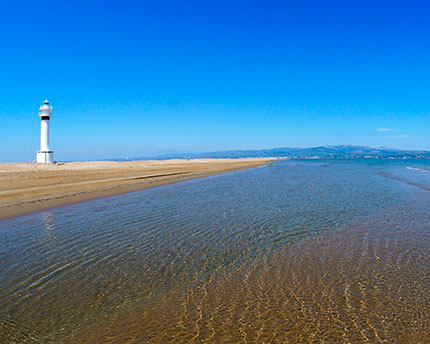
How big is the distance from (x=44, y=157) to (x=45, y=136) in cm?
447

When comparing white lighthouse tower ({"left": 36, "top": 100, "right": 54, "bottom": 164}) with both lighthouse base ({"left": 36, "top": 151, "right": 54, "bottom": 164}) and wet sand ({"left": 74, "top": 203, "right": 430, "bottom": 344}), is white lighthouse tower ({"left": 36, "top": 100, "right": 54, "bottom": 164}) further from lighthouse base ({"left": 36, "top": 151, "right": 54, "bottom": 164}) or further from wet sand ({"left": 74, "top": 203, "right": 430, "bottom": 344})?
wet sand ({"left": 74, "top": 203, "right": 430, "bottom": 344})

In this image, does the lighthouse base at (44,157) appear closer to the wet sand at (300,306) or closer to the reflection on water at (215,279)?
the reflection on water at (215,279)

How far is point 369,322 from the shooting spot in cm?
447

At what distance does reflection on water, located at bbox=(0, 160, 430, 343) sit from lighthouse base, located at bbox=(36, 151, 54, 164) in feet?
126

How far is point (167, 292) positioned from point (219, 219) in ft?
19.6

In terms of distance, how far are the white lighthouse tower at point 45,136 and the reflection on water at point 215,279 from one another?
3892cm

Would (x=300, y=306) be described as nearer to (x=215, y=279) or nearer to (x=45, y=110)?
(x=215, y=279)

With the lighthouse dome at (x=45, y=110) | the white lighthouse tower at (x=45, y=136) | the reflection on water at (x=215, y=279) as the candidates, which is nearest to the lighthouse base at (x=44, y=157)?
the white lighthouse tower at (x=45, y=136)

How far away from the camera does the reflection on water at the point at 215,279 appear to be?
14.2 feet

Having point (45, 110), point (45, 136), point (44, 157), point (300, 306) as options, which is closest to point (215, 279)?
point (300, 306)

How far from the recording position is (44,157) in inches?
1818

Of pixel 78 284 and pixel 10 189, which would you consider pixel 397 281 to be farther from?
pixel 10 189

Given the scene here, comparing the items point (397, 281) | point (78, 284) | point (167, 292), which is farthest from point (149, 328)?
point (397, 281)

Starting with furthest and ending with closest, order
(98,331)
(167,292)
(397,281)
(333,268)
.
Result: (333,268), (397,281), (167,292), (98,331)
